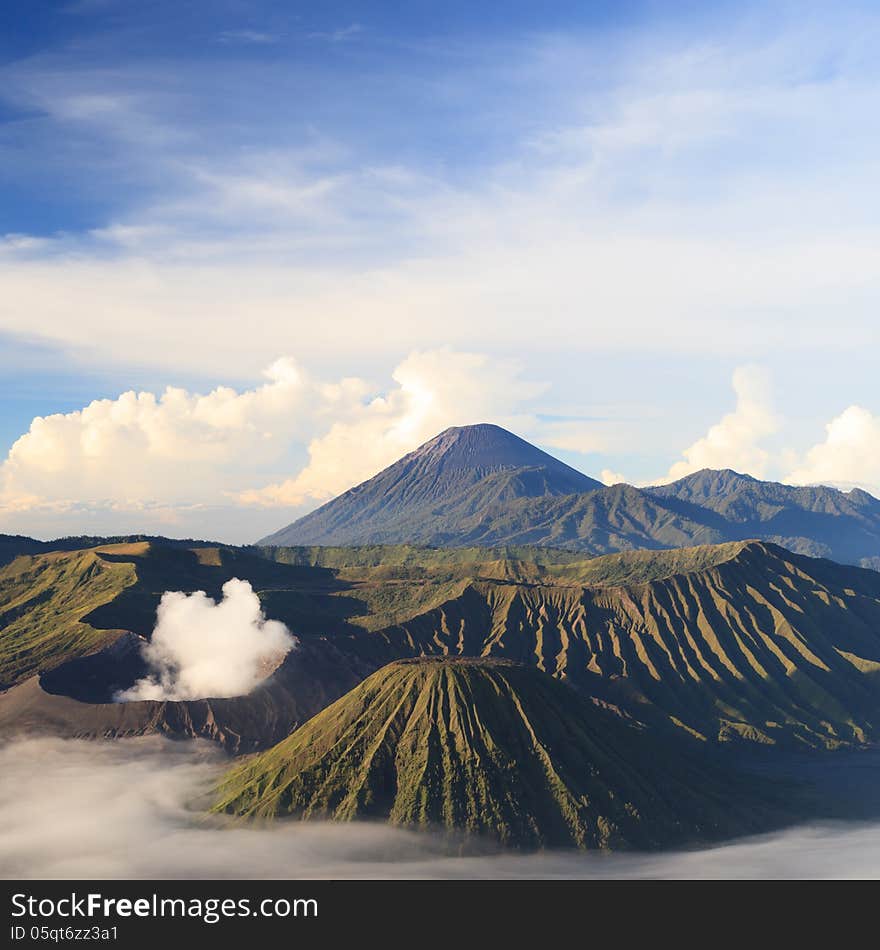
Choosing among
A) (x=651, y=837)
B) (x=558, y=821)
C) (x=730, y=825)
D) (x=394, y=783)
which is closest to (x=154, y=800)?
(x=394, y=783)

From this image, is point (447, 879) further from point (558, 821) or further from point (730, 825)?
point (730, 825)

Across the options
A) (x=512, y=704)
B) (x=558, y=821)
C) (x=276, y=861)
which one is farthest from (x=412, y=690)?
(x=276, y=861)

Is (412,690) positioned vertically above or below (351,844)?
above

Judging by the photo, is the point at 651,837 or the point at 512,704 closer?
the point at 651,837

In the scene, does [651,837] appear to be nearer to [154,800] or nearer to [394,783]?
[394,783]

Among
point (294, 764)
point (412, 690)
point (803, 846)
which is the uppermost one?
point (412, 690)
